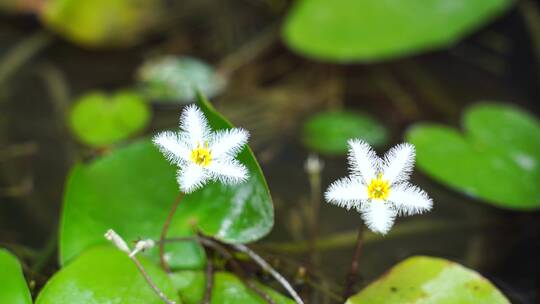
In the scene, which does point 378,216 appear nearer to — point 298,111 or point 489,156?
point 489,156

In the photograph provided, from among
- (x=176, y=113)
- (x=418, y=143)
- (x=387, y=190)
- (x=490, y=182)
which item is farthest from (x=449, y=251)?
(x=176, y=113)

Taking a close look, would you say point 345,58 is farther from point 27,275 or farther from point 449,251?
point 27,275

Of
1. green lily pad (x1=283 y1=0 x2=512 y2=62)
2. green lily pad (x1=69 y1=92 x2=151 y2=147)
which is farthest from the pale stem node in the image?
green lily pad (x1=283 y1=0 x2=512 y2=62)

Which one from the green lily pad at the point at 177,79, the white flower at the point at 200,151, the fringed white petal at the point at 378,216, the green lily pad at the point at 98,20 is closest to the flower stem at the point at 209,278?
the white flower at the point at 200,151

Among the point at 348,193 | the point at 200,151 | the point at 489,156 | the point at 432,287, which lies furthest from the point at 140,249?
Result: the point at 489,156

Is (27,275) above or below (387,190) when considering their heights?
below

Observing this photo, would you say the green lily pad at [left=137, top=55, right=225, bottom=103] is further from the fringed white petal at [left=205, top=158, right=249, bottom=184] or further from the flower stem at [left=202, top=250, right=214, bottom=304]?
the fringed white petal at [left=205, top=158, right=249, bottom=184]

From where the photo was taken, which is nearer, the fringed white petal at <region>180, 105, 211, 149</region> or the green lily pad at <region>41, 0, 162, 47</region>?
the fringed white petal at <region>180, 105, 211, 149</region>
